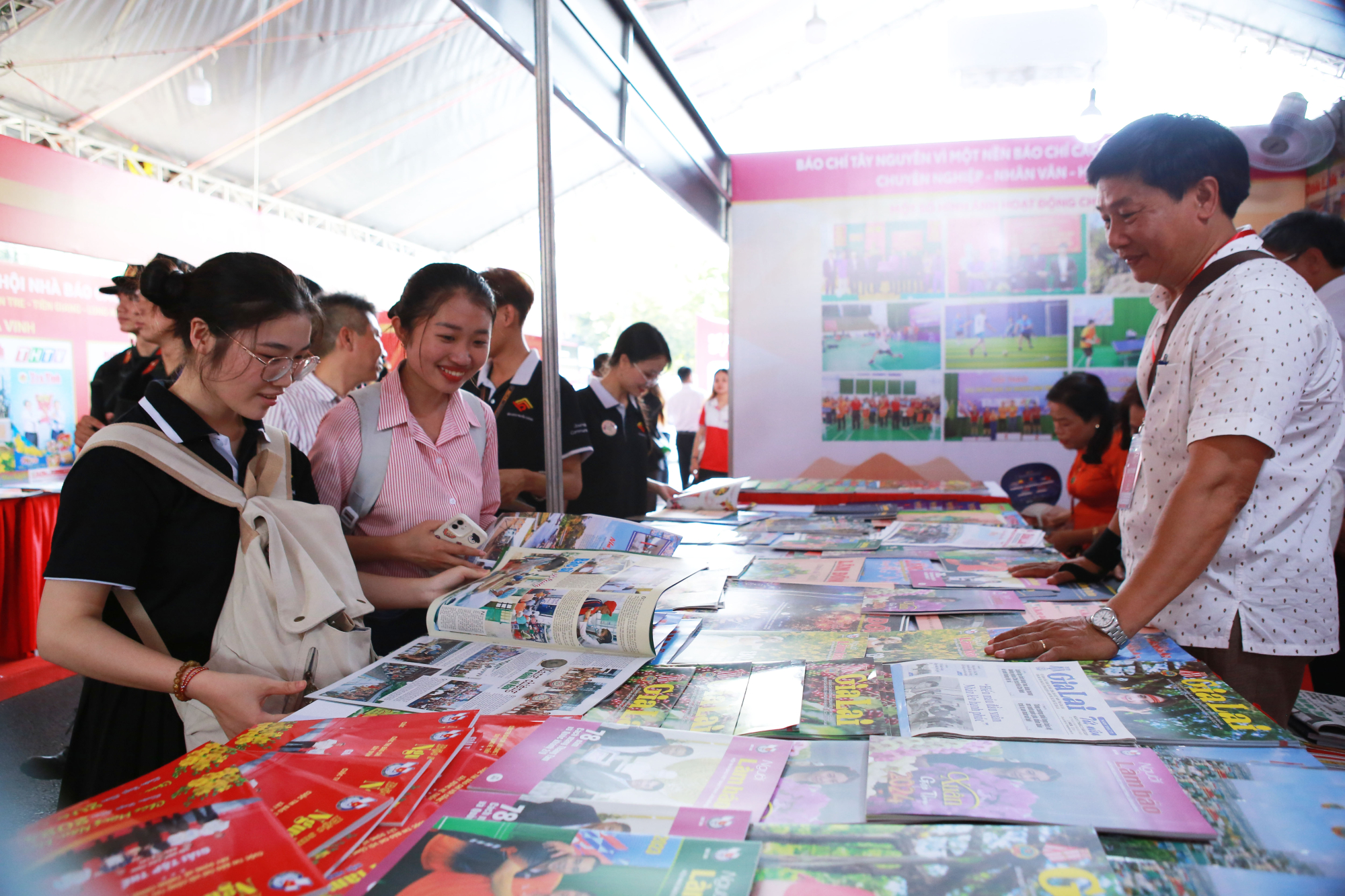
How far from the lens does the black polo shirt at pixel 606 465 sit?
313 cm

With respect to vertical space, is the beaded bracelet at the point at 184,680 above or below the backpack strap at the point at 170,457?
below

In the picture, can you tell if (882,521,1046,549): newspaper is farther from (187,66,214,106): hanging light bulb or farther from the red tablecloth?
(187,66,214,106): hanging light bulb

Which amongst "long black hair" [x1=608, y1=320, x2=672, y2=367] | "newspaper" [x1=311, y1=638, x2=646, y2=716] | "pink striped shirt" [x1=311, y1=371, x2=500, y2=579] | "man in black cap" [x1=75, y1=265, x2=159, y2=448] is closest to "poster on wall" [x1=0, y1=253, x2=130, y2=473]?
"man in black cap" [x1=75, y1=265, x2=159, y2=448]

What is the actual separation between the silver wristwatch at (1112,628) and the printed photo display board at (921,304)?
4.17 metres

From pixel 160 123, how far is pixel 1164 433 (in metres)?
6.59

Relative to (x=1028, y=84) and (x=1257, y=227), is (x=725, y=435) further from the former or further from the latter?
(x=1257, y=227)

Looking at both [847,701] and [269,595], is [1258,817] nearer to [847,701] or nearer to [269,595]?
[847,701]

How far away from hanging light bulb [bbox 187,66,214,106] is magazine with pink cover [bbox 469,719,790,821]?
6.05 m

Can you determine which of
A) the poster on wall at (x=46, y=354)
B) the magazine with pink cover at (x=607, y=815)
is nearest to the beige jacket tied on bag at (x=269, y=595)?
the magazine with pink cover at (x=607, y=815)

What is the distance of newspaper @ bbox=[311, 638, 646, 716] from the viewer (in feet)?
3.40

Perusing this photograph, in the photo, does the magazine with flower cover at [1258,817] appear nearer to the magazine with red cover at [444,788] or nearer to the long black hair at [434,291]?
the magazine with red cover at [444,788]

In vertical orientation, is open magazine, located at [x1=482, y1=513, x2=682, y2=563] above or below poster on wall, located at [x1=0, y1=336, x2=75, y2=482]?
below

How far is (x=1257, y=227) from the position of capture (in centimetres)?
506

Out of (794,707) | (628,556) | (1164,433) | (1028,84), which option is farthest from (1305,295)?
(1028,84)
